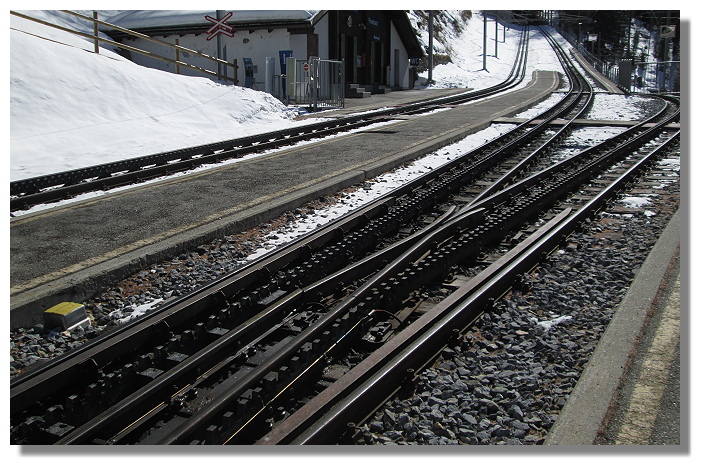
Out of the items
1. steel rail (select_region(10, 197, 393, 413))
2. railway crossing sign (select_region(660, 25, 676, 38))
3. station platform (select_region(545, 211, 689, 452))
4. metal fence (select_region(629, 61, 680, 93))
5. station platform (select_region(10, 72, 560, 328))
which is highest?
metal fence (select_region(629, 61, 680, 93))

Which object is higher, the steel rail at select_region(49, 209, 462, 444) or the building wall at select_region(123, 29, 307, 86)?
the building wall at select_region(123, 29, 307, 86)

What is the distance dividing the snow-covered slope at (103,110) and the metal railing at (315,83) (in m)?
3.10

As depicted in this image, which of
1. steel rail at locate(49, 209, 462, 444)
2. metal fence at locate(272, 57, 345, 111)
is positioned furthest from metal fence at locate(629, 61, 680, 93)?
steel rail at locate(49, 209, 462, 444)

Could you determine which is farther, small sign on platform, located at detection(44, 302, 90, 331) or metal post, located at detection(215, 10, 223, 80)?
metal post, located at detection(215, 10, 223, 80)

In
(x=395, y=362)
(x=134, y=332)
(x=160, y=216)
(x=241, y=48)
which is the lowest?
(x=395, y=362)

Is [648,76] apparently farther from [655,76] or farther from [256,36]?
[256,36]

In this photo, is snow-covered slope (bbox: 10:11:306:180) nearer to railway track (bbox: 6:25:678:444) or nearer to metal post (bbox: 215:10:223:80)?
metal post (bbox: 215:10:223:80)

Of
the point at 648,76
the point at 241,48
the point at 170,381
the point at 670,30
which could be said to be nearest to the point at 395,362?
the point at 170,381

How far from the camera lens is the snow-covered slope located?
12.9 meters

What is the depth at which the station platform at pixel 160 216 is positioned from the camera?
221 inches

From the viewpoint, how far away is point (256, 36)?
2988 centimetres

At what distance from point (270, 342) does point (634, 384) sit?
2.43m

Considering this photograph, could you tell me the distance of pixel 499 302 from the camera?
5.36 meters

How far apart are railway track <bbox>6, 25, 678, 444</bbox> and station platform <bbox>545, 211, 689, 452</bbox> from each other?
1.01 metres
